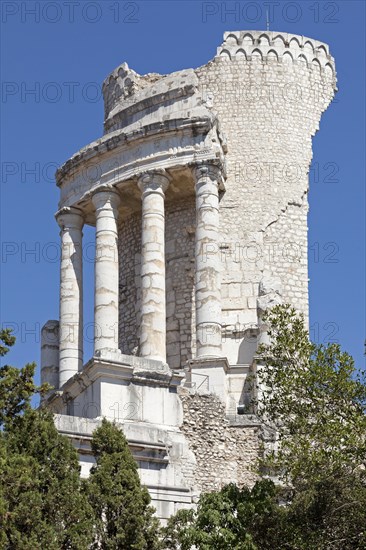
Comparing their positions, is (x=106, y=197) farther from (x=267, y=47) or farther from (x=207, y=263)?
→ (x=267, y=47)

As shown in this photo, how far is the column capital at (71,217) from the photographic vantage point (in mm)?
39938

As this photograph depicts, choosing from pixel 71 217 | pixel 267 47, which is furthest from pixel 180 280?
pixel 267 47

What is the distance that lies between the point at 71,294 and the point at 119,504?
669 inches

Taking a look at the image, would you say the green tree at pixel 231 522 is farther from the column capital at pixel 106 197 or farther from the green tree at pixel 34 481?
the column capital at pixel 106 197

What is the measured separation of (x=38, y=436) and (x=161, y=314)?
47.3 ft

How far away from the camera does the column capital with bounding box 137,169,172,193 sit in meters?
37.6

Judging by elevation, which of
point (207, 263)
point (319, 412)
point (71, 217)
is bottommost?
point (319, 412)

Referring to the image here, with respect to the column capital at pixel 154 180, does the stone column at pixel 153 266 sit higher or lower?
lower

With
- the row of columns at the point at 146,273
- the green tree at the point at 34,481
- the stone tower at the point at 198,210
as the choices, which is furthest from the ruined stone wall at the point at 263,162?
the green tree at the point at 34,481

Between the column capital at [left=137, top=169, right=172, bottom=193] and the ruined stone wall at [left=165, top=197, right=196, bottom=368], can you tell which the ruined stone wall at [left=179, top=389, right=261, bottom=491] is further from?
the column capital at [left=137, top=169, right=172, bottom=193]

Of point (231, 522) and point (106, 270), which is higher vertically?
point (106, 270)

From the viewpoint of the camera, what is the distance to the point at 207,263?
3616cm

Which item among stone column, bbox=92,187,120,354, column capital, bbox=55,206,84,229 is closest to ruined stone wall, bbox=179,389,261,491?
stone column, bbox=92,187,120,354

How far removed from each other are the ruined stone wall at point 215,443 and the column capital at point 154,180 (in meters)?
7.84
